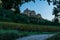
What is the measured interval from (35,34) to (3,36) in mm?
510

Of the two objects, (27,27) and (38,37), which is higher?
(27,27)

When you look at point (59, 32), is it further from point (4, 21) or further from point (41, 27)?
point (4, 21)

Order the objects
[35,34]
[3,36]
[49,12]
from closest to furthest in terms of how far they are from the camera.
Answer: [3,36] < [35,34] < [49,12]

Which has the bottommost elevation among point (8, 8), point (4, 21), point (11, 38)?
point (11, 38)

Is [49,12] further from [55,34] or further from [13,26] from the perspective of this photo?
[13,26]

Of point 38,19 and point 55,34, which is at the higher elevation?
point 38,19

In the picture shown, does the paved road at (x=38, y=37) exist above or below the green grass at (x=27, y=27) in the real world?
below

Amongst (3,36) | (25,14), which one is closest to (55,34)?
(25,14)

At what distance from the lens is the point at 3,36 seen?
2.85 m

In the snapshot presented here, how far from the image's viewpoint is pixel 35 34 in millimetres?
3037

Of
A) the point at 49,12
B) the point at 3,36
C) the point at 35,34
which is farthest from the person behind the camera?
the point at 49,12

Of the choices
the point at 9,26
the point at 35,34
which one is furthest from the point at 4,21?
the point at 35,34

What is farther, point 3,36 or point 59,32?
point 59,32

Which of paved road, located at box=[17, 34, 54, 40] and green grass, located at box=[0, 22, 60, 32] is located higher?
green grass, located at box=[0, 22, 60, 32]
